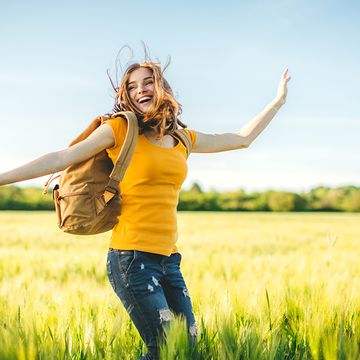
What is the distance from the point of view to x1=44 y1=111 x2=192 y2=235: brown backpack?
241cm

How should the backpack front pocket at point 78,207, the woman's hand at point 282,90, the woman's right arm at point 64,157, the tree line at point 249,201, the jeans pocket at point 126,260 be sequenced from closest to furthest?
the woman's right arm at point 64,157
the jeans pocket at point 126,260
the backpack front pocket at point 78,207
the woman's hand at point 282,90
the tree line at point 249,201

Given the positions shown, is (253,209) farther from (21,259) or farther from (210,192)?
(21,259)

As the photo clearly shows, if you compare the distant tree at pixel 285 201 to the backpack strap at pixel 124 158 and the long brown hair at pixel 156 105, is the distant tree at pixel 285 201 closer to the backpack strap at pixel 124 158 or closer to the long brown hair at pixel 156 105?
the long brown hair at pixel 156 105

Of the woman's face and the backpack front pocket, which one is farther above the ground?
the woman's face

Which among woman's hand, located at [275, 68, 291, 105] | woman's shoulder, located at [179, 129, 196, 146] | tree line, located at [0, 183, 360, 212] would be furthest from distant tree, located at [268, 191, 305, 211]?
woman's shoulder, located at [179, 129, 196, 146]

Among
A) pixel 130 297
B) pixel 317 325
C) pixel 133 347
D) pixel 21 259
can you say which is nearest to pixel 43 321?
pixel 133 347

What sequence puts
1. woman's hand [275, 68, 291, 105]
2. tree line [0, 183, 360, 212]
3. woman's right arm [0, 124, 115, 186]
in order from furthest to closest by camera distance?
1. tree line [0, 183, 360, 212]
2. woman's hand [275, 68, 291, 105]
3. woman's right arm [0, 124, 115, 186]

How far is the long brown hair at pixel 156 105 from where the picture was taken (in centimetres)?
256

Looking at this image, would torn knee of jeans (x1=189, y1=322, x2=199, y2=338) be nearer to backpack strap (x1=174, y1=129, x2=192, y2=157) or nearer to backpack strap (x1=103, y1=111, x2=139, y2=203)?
backpack strap (x1=103, y1=111, x2=139, y2=203)

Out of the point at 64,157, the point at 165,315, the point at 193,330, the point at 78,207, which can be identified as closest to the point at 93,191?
the point at 78,207

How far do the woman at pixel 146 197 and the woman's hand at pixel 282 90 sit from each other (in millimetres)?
847

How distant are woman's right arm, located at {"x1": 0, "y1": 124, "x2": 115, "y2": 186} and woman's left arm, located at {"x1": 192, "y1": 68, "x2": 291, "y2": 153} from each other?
0.64 meters

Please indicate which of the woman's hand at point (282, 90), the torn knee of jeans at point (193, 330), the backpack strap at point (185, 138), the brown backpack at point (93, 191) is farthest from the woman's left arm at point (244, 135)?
the torn knee of jeans at point (193, 330)

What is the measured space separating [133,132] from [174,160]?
238 millimetres
